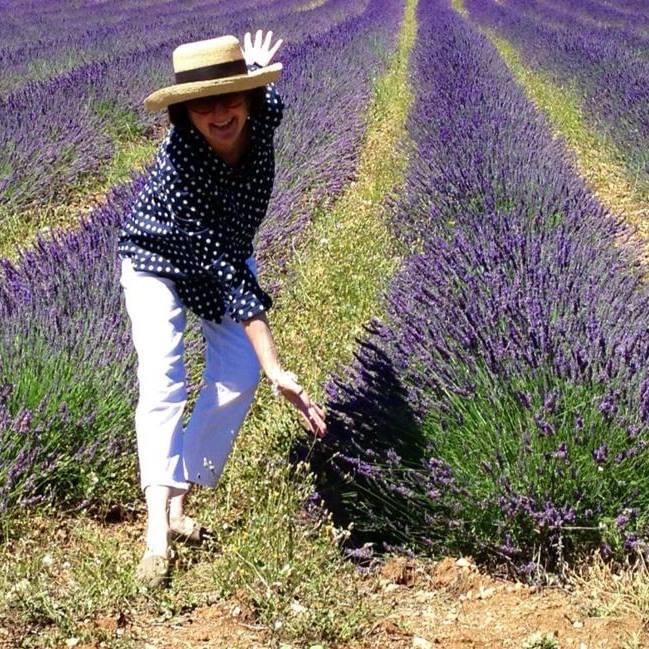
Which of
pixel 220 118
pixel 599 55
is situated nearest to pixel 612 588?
pixel 220 118

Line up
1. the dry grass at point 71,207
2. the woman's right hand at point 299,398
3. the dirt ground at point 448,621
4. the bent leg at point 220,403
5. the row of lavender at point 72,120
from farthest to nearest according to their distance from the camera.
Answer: the row of lavender at point 72,120 < the dry grass at point 71,207 < the bent leg at point 220,403 < the woman's right hand at point 299,398 < the dirt ground at point 448,621

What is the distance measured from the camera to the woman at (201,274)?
239 cm

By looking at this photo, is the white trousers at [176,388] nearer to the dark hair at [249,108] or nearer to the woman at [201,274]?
the woman at [201,274]

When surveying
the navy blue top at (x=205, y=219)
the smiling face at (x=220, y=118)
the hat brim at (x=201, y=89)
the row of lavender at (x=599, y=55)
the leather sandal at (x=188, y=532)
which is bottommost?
the row of lavender at (x=599, y=55)

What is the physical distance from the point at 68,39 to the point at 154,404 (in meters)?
13.0

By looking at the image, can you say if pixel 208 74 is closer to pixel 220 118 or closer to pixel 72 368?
pixel 220 118

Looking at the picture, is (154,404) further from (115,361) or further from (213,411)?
(115,361)

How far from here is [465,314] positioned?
9.62 feet

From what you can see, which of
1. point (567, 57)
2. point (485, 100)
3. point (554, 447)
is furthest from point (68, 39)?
point (554, 447)

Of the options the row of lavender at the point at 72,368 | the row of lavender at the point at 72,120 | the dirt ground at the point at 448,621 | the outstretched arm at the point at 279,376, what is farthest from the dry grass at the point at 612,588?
the row of lavender at the point at 72,120

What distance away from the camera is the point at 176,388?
2.56 metres

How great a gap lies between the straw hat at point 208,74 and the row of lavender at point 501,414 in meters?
0.91

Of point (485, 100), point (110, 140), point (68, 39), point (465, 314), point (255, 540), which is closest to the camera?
point (255, 540)

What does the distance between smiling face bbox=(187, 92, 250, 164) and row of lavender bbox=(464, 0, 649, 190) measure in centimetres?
477
